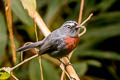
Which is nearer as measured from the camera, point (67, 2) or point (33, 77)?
point (33, 77)

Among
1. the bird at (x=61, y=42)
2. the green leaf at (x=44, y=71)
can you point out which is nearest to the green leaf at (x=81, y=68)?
the green leaf at (x=44, y=71)

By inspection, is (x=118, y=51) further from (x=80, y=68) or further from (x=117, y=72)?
(x=80, y=68)

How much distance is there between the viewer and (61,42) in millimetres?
2822

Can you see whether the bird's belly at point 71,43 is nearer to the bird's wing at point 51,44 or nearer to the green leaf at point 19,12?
the bird's wing at point 51,44

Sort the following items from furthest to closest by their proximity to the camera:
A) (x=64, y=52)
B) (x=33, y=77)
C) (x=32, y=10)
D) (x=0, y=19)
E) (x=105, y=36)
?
(x=105, y=36) < (x=0, y=19) < (x=33, y=77) < (x=64, y=52) < (x=32, y=10)

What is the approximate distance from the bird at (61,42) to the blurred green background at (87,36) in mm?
816

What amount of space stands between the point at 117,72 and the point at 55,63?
34.9 inches

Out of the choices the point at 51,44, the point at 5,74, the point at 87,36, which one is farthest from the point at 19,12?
the point at 5,74

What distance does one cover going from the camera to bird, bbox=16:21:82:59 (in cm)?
271

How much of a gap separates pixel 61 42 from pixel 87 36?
1.29 metres

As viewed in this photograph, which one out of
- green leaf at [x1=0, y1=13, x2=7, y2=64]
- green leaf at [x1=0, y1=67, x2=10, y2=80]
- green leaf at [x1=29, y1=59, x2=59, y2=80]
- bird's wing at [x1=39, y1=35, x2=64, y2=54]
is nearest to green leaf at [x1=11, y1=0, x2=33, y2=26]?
green leaf at [x1=0, y1=13, x2=7, y2=64]

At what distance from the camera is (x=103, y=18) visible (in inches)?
166

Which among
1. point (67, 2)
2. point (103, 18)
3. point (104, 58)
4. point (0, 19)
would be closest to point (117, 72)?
point (104, 58)

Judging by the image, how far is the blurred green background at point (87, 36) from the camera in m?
3.87
